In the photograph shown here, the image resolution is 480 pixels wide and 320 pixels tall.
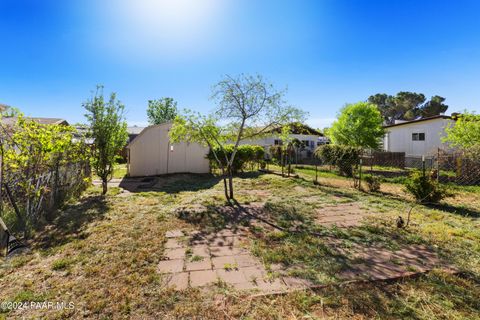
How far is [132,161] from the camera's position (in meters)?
12.3

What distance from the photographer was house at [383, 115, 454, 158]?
16844 mm

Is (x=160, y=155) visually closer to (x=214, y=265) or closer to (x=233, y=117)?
(x=233, y=117)

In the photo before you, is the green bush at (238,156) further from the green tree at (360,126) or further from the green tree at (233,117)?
the green tree at (360,126)

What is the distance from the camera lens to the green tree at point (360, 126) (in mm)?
19547

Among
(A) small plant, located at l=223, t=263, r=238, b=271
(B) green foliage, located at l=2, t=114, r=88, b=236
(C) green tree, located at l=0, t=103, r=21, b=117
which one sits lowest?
(A) small plant, located at l=223, t=263, r=238, b=271

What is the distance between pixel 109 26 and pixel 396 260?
885cm

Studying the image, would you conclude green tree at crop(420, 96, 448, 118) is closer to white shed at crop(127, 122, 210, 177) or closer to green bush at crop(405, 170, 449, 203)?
green bush at crop(405, 170, 449, 203)

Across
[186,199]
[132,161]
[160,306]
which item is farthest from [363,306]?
[132,161]

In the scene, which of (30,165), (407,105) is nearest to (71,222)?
(30,165)

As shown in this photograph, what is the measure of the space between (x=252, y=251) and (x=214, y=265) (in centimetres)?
69

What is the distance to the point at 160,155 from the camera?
1277cm

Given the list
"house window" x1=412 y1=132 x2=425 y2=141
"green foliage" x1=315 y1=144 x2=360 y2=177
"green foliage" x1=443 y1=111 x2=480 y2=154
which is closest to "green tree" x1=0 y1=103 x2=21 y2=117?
"green foliage" x1=315 y1=144 x2=360 y2=177

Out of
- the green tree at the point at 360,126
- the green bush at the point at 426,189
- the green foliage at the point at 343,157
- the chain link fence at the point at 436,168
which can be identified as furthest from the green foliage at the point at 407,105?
the green bush at the point at 426,189

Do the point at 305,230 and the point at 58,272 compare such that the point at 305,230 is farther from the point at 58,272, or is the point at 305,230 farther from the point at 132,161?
the point at 132,161
